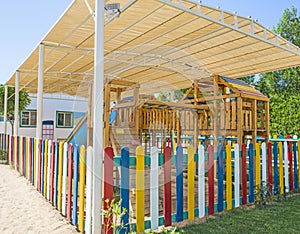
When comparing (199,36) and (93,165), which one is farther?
(199,36)

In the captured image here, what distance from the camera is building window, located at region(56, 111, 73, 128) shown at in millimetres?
20422

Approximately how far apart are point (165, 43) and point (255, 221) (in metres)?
4.92

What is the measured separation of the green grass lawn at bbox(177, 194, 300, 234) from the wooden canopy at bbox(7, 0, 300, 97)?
3487 millimetres

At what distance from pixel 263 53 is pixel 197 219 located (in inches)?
196

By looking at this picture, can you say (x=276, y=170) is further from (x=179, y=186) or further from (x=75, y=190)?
(x=75, y=190)

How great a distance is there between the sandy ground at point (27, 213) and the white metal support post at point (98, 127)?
0.66 m

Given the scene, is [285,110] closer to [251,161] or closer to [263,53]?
[263,53]

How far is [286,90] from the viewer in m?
18.4

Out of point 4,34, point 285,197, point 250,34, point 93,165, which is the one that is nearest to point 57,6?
point 250,34

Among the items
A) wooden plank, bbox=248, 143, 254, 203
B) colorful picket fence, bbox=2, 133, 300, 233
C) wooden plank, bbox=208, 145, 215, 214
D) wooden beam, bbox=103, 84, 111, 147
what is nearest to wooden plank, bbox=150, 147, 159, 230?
colorful picket fence, bbox=2, 133, 300, 233

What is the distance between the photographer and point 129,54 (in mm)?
8617

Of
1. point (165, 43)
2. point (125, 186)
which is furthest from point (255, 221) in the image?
point (165, 43)

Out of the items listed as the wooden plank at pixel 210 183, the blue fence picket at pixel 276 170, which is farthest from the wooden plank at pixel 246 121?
the wooden plank at pixel 210 183

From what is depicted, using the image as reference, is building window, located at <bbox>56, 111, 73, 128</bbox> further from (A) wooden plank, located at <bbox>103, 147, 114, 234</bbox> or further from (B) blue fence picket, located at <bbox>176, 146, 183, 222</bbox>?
(A) wooden plank, located at <bbox>103, 147, 114, 234</bbox>
